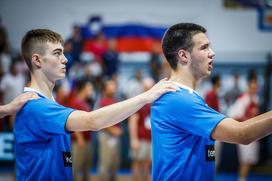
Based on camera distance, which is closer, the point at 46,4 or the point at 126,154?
the point at 126,154

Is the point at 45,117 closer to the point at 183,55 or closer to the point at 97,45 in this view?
the point at 183,55

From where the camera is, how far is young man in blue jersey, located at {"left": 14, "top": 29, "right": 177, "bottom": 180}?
9.71 ft

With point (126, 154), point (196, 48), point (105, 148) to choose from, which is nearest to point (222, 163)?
point (126, 154)

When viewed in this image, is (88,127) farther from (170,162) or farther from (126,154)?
(126,154)

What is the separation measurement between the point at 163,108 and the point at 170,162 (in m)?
0.31

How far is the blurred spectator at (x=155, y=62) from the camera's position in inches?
486

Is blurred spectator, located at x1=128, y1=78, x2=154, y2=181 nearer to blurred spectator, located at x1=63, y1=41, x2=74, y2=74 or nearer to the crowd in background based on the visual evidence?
the crowd in background

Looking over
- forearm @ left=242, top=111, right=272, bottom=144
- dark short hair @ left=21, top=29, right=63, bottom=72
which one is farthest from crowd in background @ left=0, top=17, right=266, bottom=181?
forearm @ left=242, top=111, right=272, bottom=144

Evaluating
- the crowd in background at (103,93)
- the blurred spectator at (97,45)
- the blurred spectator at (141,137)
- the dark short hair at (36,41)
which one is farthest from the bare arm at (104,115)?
the blurred spectator at (97,45)

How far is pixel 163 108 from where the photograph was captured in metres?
3.18

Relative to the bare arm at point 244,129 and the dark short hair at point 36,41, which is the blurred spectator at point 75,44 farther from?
the bare arm at point 244,129

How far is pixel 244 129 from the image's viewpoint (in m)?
2.74

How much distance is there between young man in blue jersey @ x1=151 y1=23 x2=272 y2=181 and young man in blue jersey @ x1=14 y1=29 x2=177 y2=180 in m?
0.16

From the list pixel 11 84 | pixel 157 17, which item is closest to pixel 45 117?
pixel 11 84
